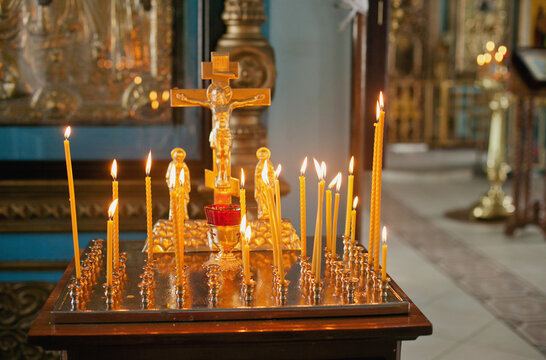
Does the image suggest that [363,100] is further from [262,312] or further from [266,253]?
[262,312]

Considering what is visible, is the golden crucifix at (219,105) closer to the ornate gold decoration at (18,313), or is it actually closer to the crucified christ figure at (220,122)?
the crucified christ figure at (220,122)

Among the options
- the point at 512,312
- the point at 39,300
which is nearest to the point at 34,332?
the point at 39,300

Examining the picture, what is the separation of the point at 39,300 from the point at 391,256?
2.78 meters

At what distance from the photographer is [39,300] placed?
2.90m

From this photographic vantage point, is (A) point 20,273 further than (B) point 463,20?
No

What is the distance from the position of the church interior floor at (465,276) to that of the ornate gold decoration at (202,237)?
1522mm

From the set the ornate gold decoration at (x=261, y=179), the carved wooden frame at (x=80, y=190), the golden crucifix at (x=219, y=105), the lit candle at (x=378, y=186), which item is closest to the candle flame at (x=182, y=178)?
the golden crucifix at (x=219, y=105)

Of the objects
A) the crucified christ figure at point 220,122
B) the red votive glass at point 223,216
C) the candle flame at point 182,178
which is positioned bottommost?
the red votive glass at point 223,216

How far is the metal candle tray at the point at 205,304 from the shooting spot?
1379 millimetres

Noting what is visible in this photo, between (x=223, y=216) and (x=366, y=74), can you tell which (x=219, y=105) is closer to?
(x=223, y=216)

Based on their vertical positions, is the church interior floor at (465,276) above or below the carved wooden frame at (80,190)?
below

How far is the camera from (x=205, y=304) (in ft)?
4.68

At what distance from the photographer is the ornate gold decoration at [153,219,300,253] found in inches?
73.0

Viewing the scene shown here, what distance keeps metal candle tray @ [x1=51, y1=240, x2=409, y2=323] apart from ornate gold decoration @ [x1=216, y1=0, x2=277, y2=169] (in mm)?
1133
